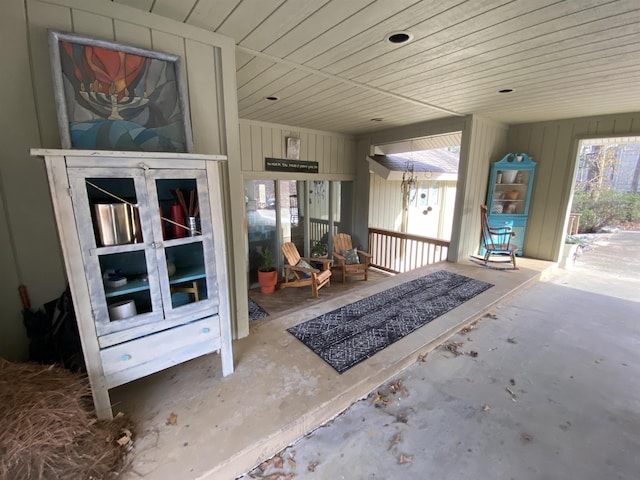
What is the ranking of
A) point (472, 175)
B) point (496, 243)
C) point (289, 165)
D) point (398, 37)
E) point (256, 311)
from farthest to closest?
point (289, 165) → point (496, 243) → point (472, 175) → point (256, 311) → point (398, 37)

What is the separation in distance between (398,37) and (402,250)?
4.09 meters

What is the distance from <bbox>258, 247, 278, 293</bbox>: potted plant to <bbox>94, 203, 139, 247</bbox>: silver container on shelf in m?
3.43

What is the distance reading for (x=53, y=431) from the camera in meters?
1.11

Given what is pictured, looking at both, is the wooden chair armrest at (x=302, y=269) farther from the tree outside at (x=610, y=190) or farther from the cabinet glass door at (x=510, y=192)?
the tree outside at (x=610, y=190)

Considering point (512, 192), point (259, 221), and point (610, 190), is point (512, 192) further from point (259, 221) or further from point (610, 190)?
point (610, 190)

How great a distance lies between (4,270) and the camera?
145cm

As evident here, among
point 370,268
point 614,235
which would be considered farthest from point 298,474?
point 614,235

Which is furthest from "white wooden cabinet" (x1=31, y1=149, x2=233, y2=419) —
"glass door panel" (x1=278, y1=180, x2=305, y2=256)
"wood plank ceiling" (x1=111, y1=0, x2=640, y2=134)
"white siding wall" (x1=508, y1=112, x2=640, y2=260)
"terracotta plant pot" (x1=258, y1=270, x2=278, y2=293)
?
"white siding wall" (x1=508, y1=112, x2=640, y2=260)

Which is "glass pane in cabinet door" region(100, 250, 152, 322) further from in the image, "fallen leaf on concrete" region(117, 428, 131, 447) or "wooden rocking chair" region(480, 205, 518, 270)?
"wooden rocking chair" region(480, 205, 518, 270)

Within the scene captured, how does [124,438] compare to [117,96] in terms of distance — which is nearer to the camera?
[124,438]

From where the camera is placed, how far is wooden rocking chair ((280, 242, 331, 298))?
4574mm

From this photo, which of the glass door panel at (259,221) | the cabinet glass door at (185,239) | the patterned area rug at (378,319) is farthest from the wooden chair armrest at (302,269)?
the cabinet glass door at (185,239)

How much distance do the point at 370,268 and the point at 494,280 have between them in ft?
8.88

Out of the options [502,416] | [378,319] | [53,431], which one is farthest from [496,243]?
[53,431]
